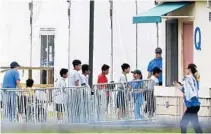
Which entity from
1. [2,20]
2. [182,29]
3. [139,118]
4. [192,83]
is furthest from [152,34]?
[192,83]

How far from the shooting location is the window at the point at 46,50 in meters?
35.7

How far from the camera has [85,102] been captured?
23.9 metres

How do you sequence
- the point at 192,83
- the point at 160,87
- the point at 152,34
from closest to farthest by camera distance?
the point at 192,83 → the point at 160,87 → the point at 152,34

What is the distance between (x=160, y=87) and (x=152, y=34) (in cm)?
754

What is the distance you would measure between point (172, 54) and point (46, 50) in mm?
9320

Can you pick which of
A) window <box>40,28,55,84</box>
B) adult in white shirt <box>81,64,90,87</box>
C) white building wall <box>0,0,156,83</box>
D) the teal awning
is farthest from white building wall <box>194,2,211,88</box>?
window <box>40,28,55,84</box>

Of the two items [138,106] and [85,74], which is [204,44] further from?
[85,74]

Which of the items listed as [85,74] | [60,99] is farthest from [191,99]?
[85,74]

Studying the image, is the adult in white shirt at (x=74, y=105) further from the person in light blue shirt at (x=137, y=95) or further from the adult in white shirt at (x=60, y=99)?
the person in light blue shirt at (x=137, y=95)

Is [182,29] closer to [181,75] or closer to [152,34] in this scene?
[181,75]

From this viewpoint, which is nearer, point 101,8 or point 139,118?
point 139,118

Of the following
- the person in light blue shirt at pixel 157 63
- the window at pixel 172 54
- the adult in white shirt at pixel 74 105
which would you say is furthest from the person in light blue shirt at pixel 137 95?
the person in light blue shirt at pixel 157 63

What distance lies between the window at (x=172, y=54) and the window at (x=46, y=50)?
8661mm

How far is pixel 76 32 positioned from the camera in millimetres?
35375
